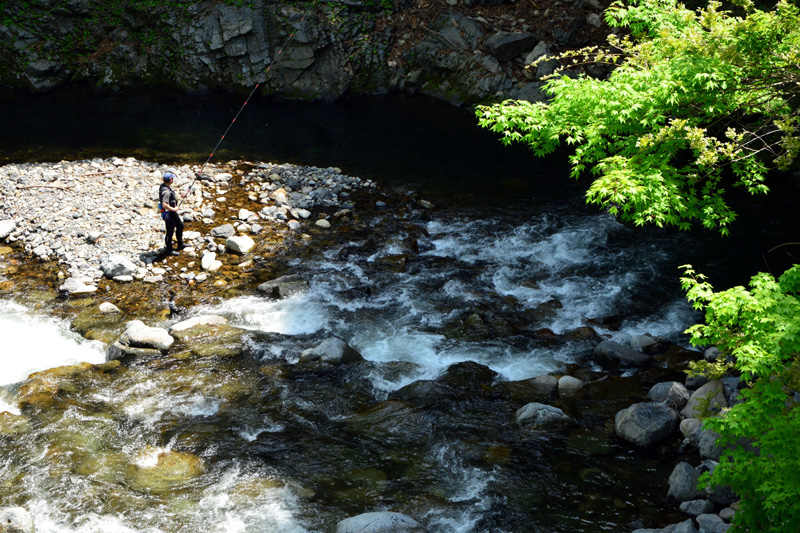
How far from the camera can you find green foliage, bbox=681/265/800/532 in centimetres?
498

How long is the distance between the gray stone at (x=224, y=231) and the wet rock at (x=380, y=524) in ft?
30.9

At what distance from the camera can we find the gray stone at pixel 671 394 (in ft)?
29.7

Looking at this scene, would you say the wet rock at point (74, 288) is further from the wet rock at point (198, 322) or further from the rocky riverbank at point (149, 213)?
the wet rock at point (198, 322)

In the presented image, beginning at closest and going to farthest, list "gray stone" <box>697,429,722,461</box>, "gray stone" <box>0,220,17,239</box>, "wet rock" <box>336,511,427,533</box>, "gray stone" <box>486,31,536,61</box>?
"wet rock" <box>336,511,427,533</box> → "gray stone" <box>697,429,722,461</box> → "gray stone" <box>0,220,17,239</box> → "gray stone" <box>486,31,536,61</box>

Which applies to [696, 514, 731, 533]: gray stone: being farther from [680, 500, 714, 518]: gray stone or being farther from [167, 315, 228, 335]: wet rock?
[167, 315, 228, 335]: wet rock

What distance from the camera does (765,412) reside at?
17.9 feet

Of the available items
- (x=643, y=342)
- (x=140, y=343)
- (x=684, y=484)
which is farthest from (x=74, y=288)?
(x=684, y=484)

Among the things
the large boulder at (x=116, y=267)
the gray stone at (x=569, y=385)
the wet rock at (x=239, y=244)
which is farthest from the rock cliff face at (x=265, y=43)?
the gray stone at (x=569, y=385)

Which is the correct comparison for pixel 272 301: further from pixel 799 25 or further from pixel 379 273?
pixel 799 25

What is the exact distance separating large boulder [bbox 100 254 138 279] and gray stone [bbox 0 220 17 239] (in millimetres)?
3337

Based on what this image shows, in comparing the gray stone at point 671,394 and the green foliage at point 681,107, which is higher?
the green foliage at point 681,107

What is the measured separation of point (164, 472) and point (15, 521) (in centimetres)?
178

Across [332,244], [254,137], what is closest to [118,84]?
[254,137]

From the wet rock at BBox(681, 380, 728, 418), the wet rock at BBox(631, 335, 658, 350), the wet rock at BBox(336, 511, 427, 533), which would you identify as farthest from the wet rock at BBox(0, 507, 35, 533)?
the wet rock at BBox(631, 335, 658, 350)
